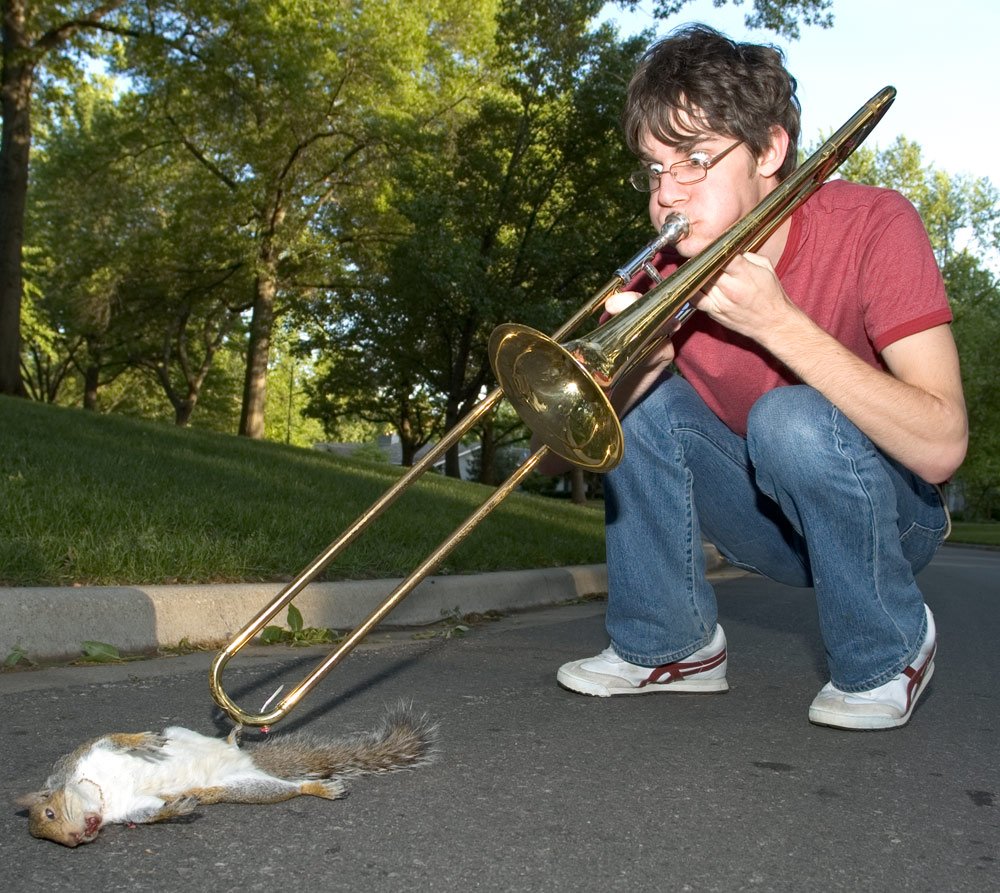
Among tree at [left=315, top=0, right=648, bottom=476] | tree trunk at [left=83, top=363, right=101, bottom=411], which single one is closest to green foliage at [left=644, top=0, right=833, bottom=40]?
tree at [left=315, top=0, right=648, bottom=476]

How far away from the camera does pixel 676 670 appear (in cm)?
323

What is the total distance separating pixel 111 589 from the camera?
363 centimetres

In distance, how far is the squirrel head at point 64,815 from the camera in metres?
1.79

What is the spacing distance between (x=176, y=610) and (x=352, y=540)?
149cm

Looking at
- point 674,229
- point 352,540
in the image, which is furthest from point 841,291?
point 352,540

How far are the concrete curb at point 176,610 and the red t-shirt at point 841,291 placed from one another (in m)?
1.82

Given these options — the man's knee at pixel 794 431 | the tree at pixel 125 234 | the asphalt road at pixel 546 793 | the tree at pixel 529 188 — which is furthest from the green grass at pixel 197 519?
the tree at pixel 125 234

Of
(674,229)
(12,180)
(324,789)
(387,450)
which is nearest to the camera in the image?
(324,789)

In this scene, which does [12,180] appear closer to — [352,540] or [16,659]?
[16,659]

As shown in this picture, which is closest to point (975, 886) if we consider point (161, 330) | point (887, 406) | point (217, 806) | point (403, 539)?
point (887, 406)

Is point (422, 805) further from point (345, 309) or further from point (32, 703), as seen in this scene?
point (345, 309)

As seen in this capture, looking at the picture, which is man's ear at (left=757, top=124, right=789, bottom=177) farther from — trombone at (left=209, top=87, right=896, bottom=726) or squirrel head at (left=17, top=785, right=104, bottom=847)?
squirrel head at (left=17, top=785, right=104, bottom=847)

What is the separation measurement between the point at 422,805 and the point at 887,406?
53.6 inches

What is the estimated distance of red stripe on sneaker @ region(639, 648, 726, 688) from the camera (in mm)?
3219
